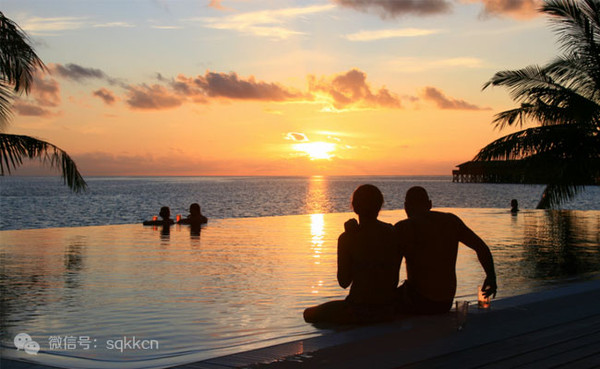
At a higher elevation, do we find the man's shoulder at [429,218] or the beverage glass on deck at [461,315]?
the man's shoulder at [429,218]

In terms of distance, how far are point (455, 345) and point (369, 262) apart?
121 cm

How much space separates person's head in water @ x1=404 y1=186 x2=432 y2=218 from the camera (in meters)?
6.15

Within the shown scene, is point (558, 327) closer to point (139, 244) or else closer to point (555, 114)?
point (555, 114)

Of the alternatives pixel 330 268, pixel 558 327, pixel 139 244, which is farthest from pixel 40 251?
pixel 558 327

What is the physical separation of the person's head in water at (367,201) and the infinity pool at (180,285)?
70.6 inches

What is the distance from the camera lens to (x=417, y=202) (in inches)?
243

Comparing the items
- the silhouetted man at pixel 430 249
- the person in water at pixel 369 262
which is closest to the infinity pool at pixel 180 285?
the person in water at pixel 369 262

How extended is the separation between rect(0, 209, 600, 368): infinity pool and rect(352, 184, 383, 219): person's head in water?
70.6 inches

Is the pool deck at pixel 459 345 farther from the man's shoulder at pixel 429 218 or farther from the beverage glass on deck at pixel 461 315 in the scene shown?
the man's shoulder at pixel 429 218

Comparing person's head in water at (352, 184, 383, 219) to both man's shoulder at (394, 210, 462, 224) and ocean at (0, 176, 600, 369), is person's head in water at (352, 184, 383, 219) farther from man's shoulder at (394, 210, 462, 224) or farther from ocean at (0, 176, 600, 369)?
ocean at (0, 176, 600, 369)

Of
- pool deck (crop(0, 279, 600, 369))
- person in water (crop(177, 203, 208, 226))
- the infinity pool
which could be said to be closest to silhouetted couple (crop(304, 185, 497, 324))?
pool deck (crop(0, 279, 600, 369))

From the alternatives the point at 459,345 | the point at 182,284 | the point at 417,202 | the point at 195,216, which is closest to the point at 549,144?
the point at 182,284

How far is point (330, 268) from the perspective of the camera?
13.8 m

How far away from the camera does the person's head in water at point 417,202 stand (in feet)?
20.2
